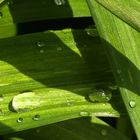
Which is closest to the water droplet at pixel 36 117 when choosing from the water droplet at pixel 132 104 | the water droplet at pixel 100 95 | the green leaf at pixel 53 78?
the green leaf at pixel 53 78

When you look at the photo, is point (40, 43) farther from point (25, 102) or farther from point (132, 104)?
point (132, 104)

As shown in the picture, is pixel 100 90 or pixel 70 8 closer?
pixel 100 90

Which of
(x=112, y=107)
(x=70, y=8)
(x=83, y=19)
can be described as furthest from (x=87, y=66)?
(x=83, y=19)

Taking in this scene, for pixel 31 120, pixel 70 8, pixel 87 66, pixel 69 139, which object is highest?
pixel 70 8

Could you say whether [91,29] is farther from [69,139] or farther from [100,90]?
[69,139]

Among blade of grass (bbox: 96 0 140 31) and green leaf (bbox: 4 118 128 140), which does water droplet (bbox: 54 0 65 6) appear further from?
blade of grass (bbox: 96 0 140 31)
